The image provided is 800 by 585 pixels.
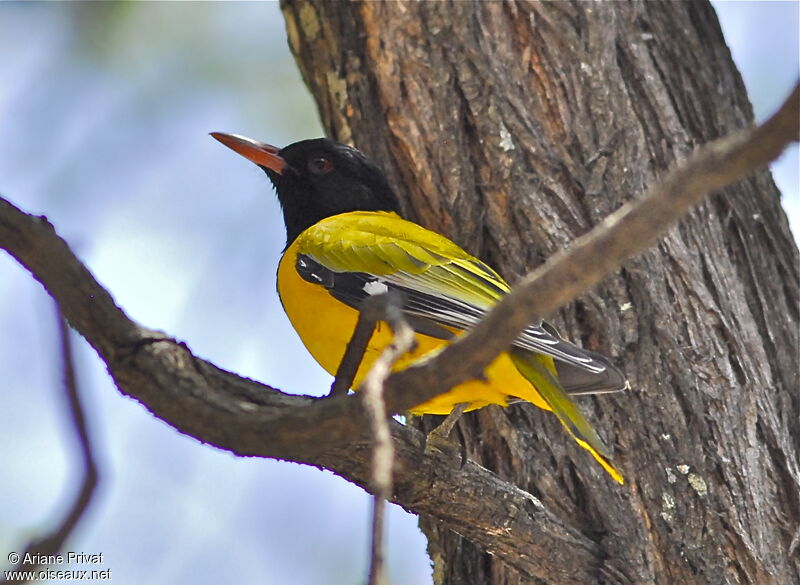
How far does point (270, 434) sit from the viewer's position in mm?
2189

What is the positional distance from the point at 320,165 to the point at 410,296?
56.2 inches

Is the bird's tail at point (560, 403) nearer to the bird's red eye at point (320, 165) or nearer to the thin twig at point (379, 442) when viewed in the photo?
A: the thin twig at point (379, 442)

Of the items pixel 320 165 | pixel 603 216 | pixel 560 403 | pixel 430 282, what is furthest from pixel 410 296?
pixel 320 165

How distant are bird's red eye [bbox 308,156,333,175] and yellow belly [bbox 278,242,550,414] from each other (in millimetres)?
762

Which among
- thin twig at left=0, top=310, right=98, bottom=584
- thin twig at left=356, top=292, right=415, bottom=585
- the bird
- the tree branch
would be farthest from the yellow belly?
thin twig at left=0, top=310, right=98, bottom=584

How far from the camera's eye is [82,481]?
1765mm

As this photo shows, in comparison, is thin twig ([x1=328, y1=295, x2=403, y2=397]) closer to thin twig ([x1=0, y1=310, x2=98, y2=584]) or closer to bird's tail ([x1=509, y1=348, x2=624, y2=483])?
thin twig ([x1=0, y1=310, x2=98, y2=584])

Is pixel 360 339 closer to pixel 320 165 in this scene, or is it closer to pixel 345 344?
pixel 345 344

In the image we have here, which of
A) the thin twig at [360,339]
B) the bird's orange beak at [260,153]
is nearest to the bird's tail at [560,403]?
the thin twig at [360,339]

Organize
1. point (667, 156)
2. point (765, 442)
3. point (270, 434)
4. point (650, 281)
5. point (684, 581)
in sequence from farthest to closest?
point (667, 156) → point (650, 281) → point (765, 442) → point (684, 581) → point (270, 434)

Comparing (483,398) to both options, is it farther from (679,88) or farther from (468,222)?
(679,88)

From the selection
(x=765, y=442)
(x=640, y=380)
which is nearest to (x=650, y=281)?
(x=640, y=380)

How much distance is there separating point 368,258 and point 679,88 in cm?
152

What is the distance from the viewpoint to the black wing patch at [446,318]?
3.21m
